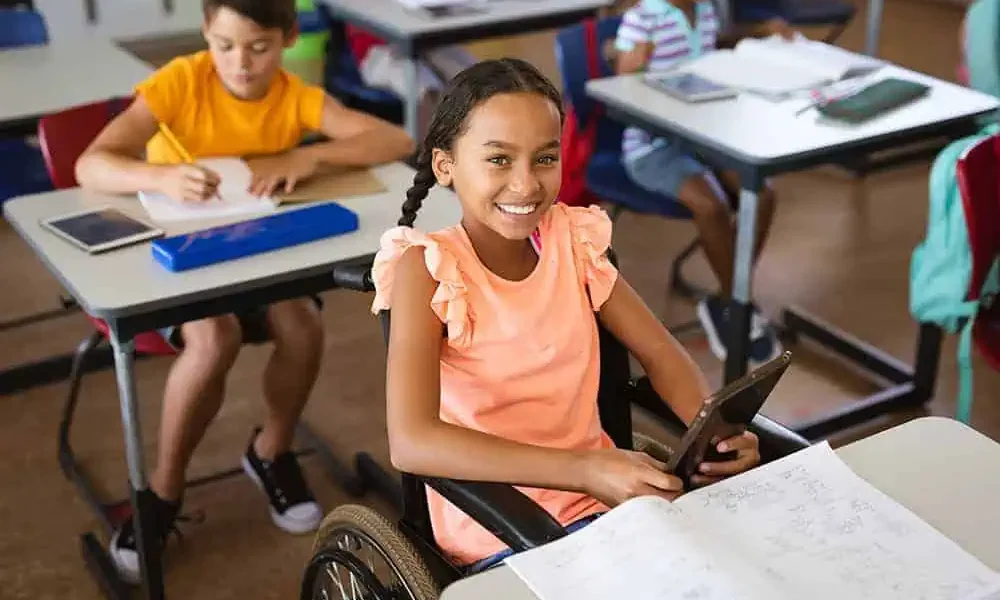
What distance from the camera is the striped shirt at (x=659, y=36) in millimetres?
3084

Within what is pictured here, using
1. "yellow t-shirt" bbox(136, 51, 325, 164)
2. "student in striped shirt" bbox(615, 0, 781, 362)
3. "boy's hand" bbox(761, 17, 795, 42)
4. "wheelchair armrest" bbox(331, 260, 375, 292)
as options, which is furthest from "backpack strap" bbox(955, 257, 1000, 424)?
"yellow t-shirt" bbox(136, 51, 325, 164)

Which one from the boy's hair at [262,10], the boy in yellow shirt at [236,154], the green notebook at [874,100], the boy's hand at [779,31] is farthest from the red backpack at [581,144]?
the boy's hair at [262,10]

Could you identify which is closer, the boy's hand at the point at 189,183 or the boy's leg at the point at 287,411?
the boy's hand at the point at 189,183

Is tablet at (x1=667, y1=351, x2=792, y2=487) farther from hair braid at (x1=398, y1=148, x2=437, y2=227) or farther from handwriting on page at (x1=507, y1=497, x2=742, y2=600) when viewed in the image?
hair braid at (x1=398, y1=148, x2=437, y2=227)

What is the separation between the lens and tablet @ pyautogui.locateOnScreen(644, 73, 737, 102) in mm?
2830

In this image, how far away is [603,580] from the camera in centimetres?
117

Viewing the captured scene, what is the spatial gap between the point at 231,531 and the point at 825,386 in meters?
1.44

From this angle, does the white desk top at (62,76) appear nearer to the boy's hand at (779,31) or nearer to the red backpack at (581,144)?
the red backpack at (581,144)

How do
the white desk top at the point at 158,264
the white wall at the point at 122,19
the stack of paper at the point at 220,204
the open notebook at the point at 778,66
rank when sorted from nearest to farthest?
the white desk top at the point at 158,264 < the stack of paper at the point at 220,204 < the open notebook at the point at 778,66 < the white wall at the point at 122,19

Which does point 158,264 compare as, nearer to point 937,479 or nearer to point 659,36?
point 937,479

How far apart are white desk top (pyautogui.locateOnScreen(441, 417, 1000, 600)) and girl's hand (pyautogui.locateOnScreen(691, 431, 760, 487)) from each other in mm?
116

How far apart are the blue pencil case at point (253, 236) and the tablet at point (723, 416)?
0.88 m

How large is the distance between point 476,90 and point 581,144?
1607 millimetres

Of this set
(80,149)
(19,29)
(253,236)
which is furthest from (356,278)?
(19,29)
